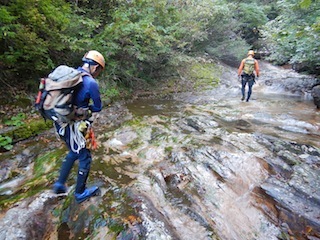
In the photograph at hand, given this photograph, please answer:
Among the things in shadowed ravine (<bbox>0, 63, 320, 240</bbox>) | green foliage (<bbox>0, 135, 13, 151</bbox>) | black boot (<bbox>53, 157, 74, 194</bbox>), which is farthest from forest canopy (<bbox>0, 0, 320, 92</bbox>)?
black boot (<bbox>53, 157, 74, 194</bbox>)

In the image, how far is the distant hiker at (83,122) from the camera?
3059 mm

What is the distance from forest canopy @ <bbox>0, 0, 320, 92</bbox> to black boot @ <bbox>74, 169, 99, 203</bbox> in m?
3.73

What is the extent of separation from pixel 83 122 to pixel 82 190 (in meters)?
0.94

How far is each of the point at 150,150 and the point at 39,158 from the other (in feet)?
7.41

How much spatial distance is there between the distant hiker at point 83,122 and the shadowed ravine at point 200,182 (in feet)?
1.61

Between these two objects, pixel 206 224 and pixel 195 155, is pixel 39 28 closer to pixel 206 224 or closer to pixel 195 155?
pixel 195 155

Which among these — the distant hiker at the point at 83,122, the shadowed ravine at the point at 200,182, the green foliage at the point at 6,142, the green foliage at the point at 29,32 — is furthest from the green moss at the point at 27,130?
the distant hiker at the point at 83,122

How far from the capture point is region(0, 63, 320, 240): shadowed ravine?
3.21 m

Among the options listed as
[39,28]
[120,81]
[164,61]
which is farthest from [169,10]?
[39,28]

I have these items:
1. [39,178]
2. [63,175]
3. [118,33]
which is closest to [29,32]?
[118,33]

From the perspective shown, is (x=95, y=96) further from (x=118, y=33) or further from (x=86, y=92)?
(x=118, y=33)

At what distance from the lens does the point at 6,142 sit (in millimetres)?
5387

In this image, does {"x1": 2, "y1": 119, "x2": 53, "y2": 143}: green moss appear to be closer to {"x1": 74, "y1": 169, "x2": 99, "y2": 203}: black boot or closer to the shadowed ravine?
the shadowed ravine

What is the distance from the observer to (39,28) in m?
6.22
